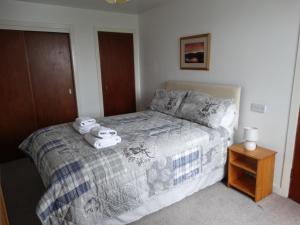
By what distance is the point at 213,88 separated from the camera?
9.76 feet

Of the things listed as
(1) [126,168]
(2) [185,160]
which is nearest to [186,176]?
(2) [185,160]

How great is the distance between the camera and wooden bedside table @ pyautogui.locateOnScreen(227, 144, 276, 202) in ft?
7.56

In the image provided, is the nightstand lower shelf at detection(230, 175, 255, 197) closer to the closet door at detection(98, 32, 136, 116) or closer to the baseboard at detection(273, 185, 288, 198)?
the baseboard at detection(273, 185, 288, 198)

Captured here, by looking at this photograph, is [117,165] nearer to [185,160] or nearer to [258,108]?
[185,160]

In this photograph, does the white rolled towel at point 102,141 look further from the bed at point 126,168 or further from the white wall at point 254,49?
the white wall at point 254,49

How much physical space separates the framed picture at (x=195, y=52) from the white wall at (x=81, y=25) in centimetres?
140

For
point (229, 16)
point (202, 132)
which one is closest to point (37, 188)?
point (202, 132)

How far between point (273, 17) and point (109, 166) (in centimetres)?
226

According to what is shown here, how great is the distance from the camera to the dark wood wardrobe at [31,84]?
134 inches

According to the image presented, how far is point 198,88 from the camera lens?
319 cm

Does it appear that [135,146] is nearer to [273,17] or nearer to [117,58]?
[273,17]

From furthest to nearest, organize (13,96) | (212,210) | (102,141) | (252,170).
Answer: (13,96), (252,170), (212,210), (102,141)

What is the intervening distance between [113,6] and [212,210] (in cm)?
345

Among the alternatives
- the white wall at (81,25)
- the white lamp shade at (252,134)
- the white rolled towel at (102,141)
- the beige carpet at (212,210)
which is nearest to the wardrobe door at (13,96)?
the white wall at (81,25)
